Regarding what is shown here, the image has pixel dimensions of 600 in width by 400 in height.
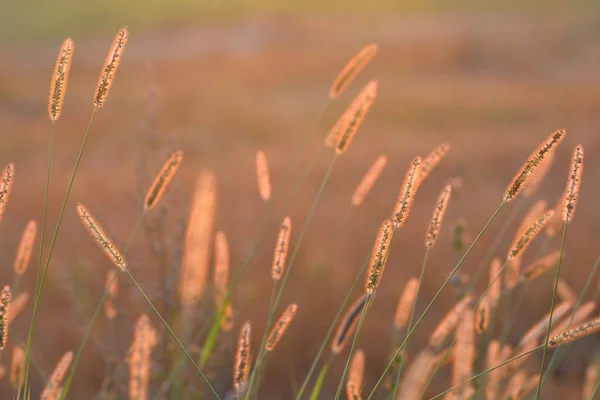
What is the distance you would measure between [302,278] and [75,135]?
4.04 metres

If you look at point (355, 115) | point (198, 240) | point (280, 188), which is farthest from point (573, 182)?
point (280, 188)

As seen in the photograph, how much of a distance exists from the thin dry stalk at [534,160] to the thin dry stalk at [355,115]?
14.4 inches

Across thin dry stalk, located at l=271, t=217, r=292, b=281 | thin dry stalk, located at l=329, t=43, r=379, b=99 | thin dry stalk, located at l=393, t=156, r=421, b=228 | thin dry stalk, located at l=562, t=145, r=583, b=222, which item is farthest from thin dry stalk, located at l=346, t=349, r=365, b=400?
thin dry stalk, located at l=329, t=43, r=379, b=99

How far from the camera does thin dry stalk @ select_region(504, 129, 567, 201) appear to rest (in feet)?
3.33

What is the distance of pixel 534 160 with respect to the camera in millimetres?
1026

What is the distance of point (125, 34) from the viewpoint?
43.3 inches

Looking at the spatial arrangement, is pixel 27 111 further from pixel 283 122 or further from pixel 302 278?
pixel 302 278

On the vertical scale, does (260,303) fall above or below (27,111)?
below

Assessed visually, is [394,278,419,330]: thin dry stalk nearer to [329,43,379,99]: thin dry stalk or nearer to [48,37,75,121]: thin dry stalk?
[329,43,379,99]: thin dry stalk

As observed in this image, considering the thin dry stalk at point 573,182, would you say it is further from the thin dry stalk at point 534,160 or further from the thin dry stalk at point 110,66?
the thin dry stalk at point 110,66

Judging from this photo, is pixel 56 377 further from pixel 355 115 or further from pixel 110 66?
pixel 355 115

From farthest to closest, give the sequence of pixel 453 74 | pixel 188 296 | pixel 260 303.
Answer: pixel 453 74 < pixel 260 303 < pixel 188 296

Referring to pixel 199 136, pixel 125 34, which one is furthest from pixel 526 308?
pixel 199 136

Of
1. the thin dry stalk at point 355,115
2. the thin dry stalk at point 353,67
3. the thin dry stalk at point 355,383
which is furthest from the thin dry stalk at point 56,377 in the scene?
the thin dry stalk at point 353,67
